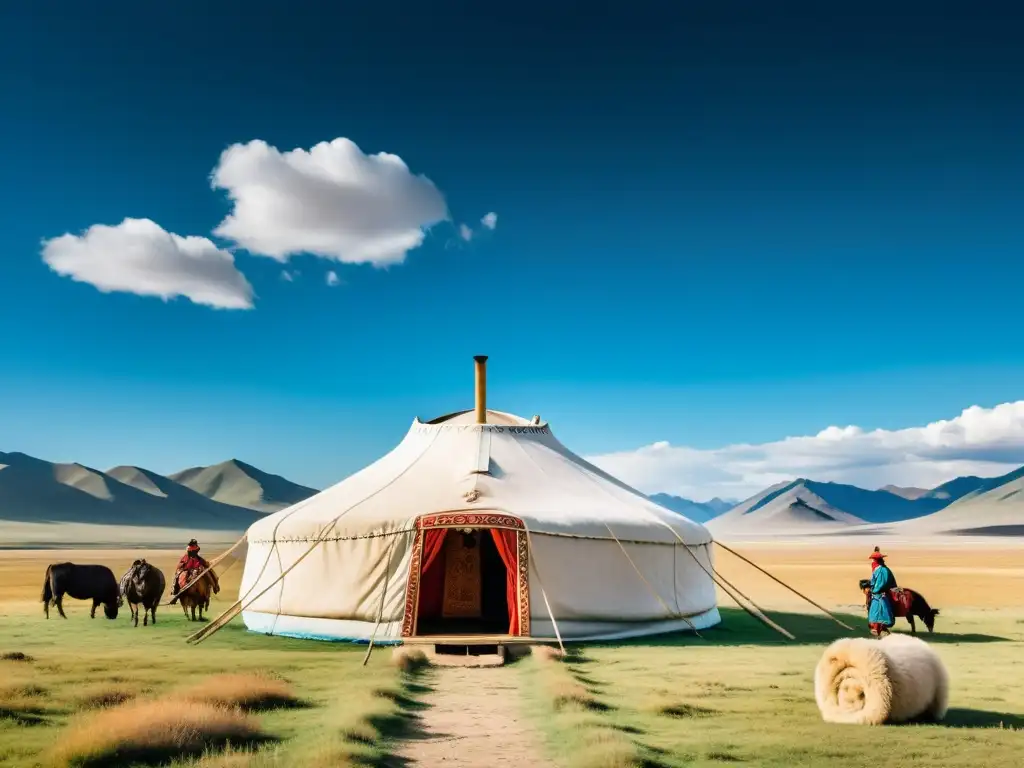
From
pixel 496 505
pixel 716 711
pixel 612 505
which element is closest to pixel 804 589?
pixel 612 505

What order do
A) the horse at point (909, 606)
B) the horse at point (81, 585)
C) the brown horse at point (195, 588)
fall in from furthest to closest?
the brown horse at point (195, 588)
the horse at point (81, 585)
the horse at point (909, 606)

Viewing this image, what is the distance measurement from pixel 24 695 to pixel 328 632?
551cm

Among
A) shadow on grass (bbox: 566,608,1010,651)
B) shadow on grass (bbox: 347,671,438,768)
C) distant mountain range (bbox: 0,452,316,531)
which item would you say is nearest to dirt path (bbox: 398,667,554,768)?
shadow on grass (bbox: 347,671,438,768)

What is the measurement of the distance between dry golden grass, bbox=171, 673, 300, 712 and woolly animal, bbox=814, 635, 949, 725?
15.1 ft

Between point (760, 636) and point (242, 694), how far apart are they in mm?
8725

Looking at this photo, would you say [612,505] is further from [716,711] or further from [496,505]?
[716,711]

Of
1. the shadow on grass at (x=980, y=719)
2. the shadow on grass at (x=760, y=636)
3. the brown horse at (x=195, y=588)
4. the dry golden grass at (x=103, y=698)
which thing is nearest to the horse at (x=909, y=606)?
the shadow on grass at (x=760, y=636)

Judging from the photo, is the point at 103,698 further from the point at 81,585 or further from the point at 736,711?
the point at 81,585

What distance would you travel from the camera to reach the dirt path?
689 cm

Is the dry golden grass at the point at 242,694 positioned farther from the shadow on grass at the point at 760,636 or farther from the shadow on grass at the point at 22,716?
the shadow on grass at the point at 760,636

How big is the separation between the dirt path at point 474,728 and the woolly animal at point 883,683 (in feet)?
8.13

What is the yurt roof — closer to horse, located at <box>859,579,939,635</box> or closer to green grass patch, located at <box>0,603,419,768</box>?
green grass patch, located at <box>0,603,419,768</box>

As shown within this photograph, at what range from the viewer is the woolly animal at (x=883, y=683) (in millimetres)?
7859

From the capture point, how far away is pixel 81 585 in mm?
17328
